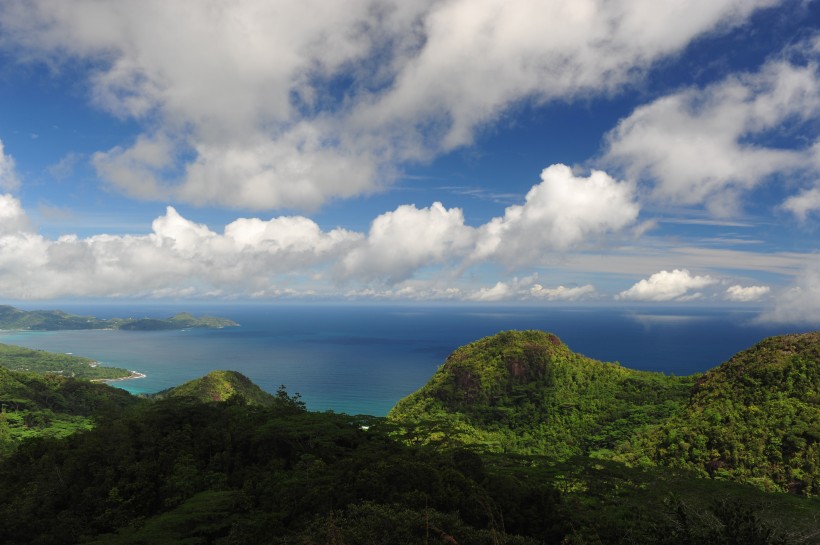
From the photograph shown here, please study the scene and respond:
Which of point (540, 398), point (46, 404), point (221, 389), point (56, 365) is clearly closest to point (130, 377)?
point (56, 365)

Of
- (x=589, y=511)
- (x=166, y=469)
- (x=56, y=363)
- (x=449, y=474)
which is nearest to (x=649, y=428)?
(x=589, y=511)

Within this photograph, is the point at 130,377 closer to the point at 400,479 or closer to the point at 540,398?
the point at 540,398

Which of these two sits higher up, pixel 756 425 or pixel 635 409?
pixel 756 425

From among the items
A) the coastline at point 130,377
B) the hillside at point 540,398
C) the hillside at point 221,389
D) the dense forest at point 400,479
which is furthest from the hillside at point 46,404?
the coastline at point 130,377

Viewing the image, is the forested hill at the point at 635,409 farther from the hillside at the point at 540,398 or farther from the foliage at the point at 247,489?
the foliage at the point at 247,489

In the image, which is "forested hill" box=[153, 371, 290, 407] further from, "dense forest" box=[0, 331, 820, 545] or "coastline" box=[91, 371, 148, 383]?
"coastline" box=[91, 371, 148, 383]

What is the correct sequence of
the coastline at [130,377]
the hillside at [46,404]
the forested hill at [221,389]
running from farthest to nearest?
the coastline at [130,377] → the forested hill at [221,389] → the hillside at [46,404]

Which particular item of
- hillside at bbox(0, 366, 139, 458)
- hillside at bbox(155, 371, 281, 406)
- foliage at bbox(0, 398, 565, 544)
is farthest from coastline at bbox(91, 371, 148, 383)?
foliage at bbox(0, 398, 565, 544)

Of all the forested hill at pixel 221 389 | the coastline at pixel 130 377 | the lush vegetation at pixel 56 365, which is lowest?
the coastline at pixel 130 377
